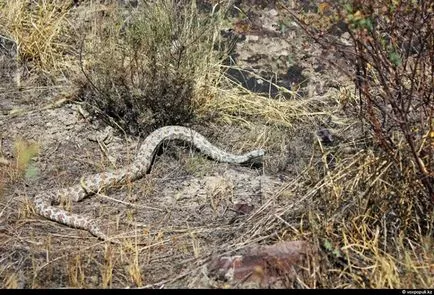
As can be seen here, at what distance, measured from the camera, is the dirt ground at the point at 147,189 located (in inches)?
218

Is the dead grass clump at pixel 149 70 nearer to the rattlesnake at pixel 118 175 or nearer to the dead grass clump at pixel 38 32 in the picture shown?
the rattlesnake at pixel 118 175

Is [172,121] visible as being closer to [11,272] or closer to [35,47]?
[35,47]

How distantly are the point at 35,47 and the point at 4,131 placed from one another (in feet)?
4.91

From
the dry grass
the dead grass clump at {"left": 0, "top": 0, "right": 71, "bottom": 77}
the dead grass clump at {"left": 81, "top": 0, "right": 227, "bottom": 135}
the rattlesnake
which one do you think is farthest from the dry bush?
the dead grass clump at {"left": 0, "top": 0, "right": 71, "bottom": 77}

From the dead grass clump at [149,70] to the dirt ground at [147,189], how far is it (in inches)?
9.5

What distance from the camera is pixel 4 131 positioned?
7.89m

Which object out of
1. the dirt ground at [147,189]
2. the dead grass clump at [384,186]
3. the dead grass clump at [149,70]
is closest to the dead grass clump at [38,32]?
the dirt ground at [147,189]

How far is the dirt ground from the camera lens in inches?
218

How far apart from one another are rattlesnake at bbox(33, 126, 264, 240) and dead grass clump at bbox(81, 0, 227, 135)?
0.97 ft

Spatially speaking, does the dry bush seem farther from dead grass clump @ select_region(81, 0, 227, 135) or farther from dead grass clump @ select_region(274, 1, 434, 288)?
dead grass clump @ select_region(81, 0, 227, 135)

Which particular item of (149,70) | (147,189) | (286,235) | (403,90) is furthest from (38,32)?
(403,90)

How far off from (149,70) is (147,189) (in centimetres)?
147

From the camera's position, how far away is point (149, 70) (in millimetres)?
7840

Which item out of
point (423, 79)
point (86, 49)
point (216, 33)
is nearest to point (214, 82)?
point (216, 33)
